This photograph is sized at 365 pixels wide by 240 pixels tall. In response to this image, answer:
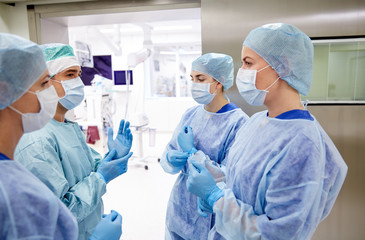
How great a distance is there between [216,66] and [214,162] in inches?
23.1

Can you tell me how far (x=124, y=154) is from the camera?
151cm

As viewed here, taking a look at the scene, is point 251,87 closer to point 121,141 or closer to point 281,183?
point 281,183

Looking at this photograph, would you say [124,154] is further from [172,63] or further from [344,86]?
[172,63]

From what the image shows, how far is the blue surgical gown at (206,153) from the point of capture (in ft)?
4.88

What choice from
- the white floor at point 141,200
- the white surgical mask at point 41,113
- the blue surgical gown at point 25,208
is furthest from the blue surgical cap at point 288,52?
the white floor at point 141,200

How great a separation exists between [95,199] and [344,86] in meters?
1.94

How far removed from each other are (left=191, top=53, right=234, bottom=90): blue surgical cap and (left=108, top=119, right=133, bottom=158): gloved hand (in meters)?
0.58

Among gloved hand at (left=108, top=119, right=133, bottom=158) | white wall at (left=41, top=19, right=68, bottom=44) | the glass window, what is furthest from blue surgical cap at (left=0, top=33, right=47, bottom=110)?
white wall at (left=41, top=19, right=68, bottom=44)

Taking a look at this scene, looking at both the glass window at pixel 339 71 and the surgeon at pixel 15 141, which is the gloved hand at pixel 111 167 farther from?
the glass window at pixel 339 71

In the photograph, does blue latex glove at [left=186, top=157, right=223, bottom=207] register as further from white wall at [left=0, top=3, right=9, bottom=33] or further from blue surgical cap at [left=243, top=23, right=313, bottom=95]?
white wall at [left=0, top=3, right=9, bottom=33]

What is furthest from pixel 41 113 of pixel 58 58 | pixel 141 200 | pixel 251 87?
pixel 141 200

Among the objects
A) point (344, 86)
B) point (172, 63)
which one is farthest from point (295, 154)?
point (172, 63)

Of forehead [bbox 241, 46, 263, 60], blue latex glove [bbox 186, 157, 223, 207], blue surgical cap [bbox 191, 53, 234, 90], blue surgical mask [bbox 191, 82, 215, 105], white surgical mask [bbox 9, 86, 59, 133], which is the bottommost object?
blue latex glove [bbox 186, 157, 223, 207]

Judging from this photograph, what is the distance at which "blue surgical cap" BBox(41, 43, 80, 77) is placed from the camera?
124 centimetres
